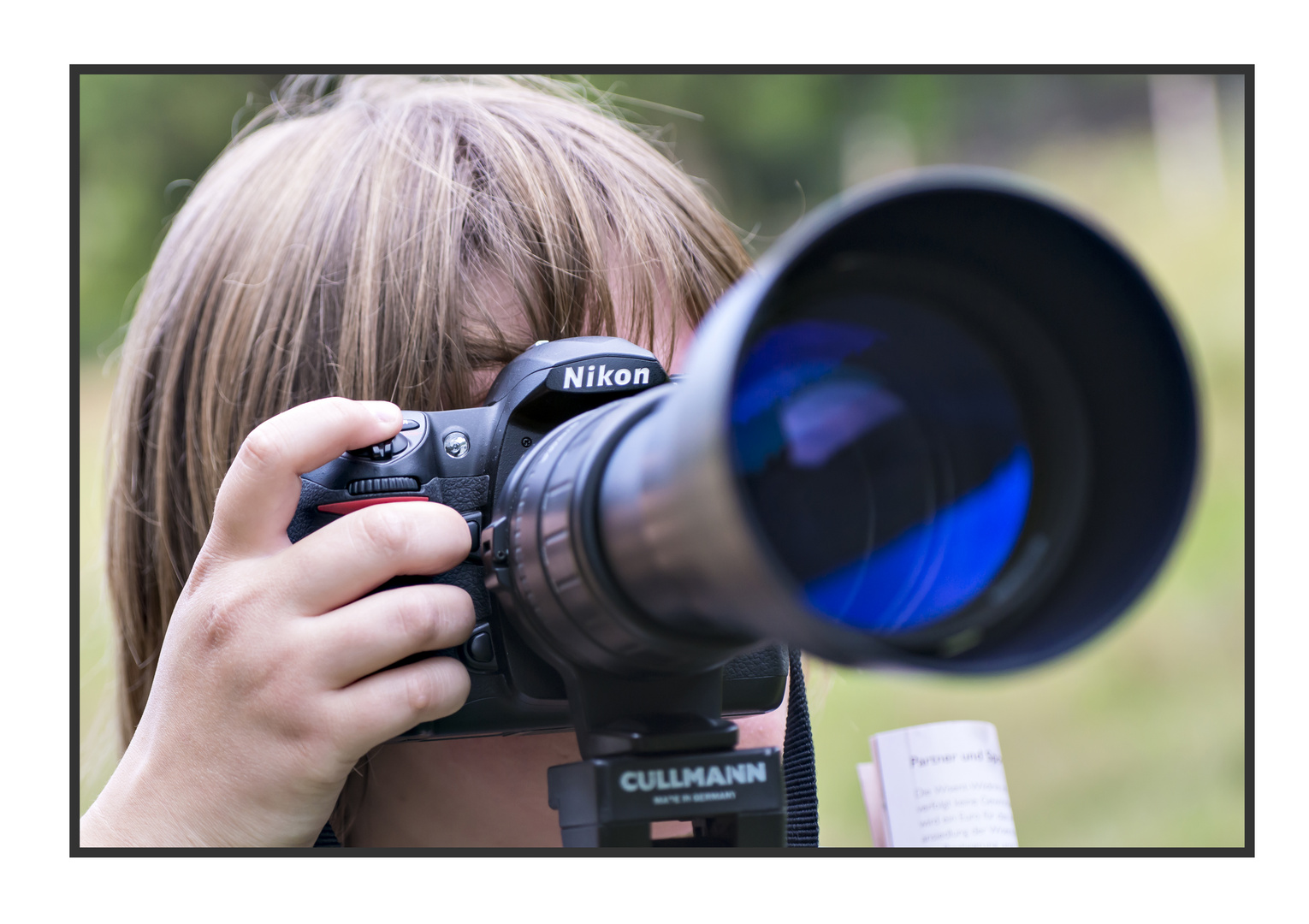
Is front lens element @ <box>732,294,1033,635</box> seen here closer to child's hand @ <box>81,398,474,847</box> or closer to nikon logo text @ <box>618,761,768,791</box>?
nikon logo text @ <box>618,761,768,791</box>

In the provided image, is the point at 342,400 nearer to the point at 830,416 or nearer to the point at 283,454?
the point at 283,454

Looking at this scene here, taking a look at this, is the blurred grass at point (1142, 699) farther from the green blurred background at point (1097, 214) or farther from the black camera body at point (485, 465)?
the black camera body at point (485, 465)

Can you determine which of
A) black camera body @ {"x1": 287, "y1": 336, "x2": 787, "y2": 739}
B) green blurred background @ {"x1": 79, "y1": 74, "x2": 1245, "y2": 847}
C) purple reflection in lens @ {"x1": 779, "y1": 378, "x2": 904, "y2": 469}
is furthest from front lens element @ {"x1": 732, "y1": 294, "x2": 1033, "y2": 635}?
green blurred background @ {"x1": 79, "y1": 74, "x2": 1245, "y2": 847}

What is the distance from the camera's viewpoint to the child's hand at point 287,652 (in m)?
0.45

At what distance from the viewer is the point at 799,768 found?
67 cm

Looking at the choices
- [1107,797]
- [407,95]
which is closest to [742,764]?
[407,95]

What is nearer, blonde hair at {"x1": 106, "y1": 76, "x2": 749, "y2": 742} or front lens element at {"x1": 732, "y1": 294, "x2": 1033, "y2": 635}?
front lens element at {"x1": 732, "y1": 294, "x2": 1033, "y2": 635}

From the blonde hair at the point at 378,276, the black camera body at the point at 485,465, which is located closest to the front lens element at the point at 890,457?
the black camera body at the point at 485,465

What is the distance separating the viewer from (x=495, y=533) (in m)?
0.45

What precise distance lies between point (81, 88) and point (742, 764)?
0.57m

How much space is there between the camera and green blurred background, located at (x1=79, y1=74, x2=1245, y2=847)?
4.42ft

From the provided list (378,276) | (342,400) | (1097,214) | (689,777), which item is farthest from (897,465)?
(1097,214)

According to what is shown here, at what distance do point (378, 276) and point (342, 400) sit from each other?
15cm

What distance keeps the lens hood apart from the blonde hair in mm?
261
